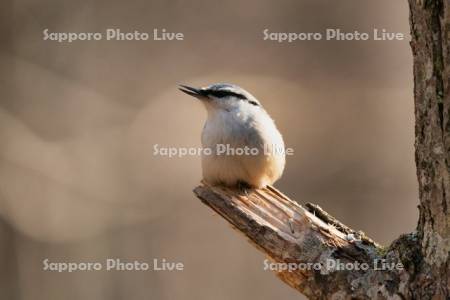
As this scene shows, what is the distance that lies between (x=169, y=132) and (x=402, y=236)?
747 centimetres

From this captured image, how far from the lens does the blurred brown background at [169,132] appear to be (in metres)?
9.27

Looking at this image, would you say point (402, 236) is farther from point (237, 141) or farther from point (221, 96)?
point (221, 96)

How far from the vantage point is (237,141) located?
436 centimetres

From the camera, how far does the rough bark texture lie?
2.98 meters

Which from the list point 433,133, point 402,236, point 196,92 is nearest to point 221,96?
point 196,92

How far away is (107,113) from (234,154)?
7037 millimetres

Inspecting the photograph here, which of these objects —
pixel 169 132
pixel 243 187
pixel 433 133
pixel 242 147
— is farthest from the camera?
pixel 169 132

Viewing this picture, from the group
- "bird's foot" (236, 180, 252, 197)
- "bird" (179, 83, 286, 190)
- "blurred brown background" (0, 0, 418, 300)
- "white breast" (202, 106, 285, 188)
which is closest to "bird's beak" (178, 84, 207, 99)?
"bird" (179, 83, 286, 190)

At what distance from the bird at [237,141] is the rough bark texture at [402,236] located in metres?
0.20

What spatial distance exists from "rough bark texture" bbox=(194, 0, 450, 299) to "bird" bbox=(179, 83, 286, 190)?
20cm

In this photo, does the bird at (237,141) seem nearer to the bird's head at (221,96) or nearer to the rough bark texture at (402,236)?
the bird's head at (221,96)

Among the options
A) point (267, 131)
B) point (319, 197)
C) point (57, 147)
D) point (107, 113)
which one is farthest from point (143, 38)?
point (267, 131)

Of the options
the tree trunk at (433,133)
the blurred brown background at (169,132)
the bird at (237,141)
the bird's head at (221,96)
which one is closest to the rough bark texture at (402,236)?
the tree trunk at (433,133)

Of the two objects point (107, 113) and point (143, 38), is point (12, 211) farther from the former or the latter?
point (143, 38)
